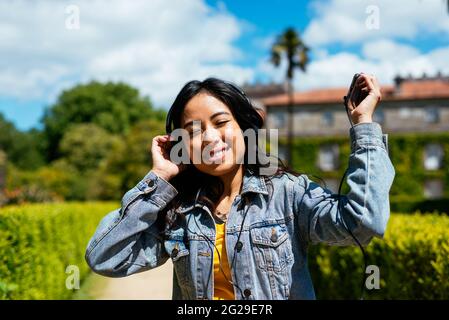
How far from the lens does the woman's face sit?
A: 1.88 metres

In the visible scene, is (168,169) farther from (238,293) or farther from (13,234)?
(13,234)

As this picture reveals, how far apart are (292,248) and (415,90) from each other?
39.2m

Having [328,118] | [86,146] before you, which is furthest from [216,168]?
[86,146]

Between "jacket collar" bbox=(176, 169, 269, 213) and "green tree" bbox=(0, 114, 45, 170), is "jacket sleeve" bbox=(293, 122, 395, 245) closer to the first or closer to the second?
"jacket collar" bbox=(176, 169, 269, 213)

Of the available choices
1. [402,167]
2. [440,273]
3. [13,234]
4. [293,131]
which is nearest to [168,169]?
[440,273]

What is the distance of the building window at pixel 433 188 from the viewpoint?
34719 mm

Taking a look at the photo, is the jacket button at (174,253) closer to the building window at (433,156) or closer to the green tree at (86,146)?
the building window at (433,156)

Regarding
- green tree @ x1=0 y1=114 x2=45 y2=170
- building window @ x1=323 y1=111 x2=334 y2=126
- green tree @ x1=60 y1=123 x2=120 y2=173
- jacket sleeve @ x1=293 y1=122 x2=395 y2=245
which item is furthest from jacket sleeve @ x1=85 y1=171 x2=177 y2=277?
green tree @ x1=0 y1=114 x2=45 y2=170

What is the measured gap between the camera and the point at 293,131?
39312 millimetres

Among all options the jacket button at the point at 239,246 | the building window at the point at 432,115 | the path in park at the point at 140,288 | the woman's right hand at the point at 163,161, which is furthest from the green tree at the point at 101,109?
the jacket button at the point at 239,246

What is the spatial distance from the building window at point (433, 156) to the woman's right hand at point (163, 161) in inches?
1407

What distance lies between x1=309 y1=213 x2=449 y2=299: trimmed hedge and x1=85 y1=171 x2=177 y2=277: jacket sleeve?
2806mm

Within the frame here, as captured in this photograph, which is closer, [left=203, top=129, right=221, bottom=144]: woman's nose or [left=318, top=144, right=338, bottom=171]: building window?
[left=203, top=129, right=221, bottom=144]: woman's nose

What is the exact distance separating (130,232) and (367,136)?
2.95 feet
